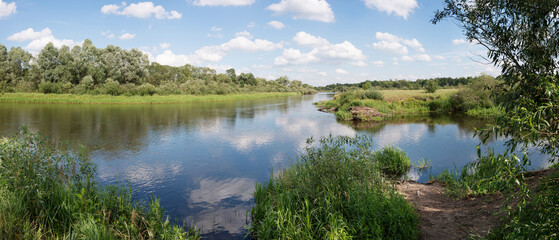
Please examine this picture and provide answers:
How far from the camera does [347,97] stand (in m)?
44.8

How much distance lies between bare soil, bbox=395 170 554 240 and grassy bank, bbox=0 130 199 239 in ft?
18.8

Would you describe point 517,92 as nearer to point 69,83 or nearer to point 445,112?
point 445,112

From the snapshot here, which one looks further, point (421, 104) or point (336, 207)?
point (421, 104)

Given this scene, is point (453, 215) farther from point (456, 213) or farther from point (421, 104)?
point (421, 104)

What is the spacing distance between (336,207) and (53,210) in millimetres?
6770

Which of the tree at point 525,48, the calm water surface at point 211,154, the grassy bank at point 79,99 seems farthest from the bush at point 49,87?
the tree at point 525,48

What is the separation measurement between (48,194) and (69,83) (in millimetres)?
66421

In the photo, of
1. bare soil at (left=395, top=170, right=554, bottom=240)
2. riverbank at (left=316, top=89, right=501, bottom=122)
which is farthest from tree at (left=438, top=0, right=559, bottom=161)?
riverbank at (left=316, top=89, right=501, bottom=122)

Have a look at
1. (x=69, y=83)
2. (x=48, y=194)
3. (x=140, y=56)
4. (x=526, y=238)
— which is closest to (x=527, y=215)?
(x=526, y=238)

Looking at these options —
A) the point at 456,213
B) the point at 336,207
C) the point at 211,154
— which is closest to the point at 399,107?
the point at 211,154

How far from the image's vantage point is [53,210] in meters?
6.69

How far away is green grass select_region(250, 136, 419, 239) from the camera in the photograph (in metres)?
6.37

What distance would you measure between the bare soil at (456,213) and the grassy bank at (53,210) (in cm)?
572

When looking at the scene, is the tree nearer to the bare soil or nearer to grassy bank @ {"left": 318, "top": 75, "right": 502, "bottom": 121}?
the bare soil
